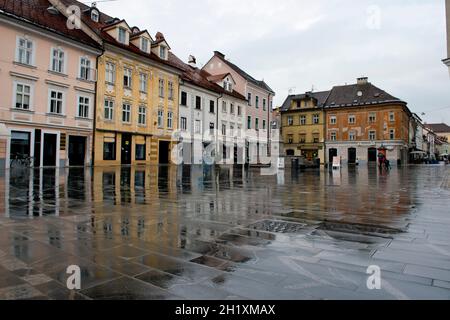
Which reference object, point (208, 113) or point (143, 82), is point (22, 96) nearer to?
point (143, 82)

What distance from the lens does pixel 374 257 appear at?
3.82 meters

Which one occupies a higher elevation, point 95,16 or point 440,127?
point 440,127

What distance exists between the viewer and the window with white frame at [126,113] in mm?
29987

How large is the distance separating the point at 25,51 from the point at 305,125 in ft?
164

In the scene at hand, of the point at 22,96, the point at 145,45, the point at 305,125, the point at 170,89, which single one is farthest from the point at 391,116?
the point at 22,96

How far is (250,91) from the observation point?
1975 inches

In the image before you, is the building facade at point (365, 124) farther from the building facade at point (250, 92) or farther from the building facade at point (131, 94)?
the building facade at point (131, 94)

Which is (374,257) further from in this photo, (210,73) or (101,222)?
(210,73)

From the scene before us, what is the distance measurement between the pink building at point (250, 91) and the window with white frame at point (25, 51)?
29.5 metres

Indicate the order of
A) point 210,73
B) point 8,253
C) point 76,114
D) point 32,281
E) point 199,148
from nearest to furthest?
point 32,281
point 8,253
point 76,114
point 199,148
point 210,73

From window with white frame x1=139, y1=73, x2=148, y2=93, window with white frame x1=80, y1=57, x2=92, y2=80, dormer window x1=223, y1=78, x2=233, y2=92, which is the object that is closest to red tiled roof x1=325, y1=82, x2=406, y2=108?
dormer window x1=223, y1=78, x2=233, y2=92
